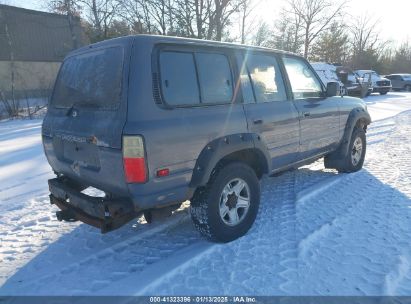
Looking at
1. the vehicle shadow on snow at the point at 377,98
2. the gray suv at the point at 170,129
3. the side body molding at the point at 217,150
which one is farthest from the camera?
the vehicle shadow on snow at the point at 377,98

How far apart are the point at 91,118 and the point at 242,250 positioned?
6.18 ft

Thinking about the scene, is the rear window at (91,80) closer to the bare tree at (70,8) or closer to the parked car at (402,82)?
the bare tree at (70,8)

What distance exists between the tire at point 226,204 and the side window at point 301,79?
149cm

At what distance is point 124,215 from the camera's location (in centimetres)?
279

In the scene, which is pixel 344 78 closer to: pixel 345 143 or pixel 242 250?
pixel 345 143

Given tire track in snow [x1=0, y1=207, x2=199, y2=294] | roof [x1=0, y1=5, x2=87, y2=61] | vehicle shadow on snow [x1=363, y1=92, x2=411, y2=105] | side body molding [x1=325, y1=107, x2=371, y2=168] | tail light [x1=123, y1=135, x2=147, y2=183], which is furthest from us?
roof [x1=0, y1=5, x2=87, y2=61]

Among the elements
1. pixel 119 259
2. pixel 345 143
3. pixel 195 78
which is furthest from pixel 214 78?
pixel 345 143

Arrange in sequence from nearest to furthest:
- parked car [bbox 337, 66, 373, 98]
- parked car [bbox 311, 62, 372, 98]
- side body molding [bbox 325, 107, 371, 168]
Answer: side body molding [bbox 325, 107, 371, 168] → parked car [bbox 311, 62, 372, 98] → parked car [bbox 337, 66, 373, 98]

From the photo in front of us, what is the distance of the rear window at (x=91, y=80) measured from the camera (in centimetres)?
281

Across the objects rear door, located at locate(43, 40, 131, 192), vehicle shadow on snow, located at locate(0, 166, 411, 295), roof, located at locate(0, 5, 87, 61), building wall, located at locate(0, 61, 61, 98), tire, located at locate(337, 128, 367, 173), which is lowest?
vehicle shadow on snow, located at locate(0, 166, 411, 295)

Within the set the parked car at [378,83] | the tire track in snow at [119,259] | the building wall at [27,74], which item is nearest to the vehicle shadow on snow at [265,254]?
the tire track in snow at [119,259]

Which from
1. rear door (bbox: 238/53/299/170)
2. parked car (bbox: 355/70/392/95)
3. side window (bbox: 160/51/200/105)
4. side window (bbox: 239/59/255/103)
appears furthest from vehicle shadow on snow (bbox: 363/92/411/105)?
side window (bbox: 160/51/200/105)

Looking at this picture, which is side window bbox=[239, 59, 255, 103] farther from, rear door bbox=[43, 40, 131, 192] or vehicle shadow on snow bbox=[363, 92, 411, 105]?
vehicle shadow on snow bbox=[363, 92, 411, 105]

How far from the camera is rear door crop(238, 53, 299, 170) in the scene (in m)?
3.60
